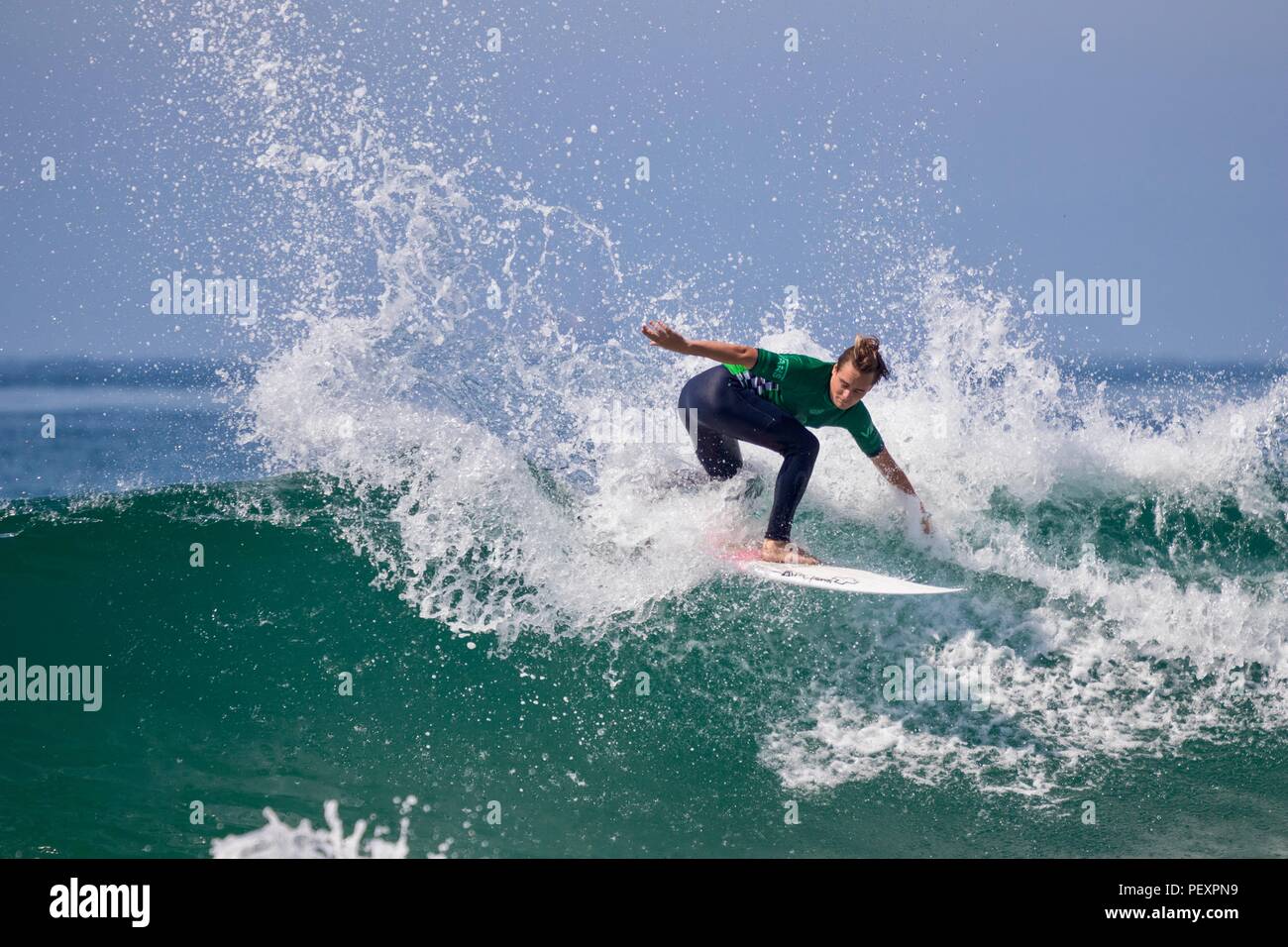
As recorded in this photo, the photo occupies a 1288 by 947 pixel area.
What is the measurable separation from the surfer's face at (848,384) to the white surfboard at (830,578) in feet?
3.39

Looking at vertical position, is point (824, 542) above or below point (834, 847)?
above

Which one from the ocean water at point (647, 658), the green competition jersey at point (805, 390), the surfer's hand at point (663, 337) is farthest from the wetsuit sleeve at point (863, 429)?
the surfer's hand at point (663, 337)

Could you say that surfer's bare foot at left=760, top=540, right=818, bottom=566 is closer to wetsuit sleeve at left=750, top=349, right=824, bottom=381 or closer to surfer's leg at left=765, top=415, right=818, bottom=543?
surfer's leg at left=765, top=415, right=818, bottom=543

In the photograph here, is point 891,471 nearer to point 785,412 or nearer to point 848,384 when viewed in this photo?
point 785,412

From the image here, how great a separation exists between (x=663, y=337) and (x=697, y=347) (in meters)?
0.23

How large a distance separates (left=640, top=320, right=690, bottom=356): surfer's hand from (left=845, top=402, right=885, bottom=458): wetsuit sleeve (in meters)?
1.36

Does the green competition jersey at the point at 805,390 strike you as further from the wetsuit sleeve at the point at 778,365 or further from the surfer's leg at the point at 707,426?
the surfer's leg at the point at 707,426

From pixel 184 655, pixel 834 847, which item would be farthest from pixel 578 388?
pixel 834 847

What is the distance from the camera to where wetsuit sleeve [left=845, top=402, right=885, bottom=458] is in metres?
6.31

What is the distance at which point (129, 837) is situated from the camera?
16.3 ft

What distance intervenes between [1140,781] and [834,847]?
188 centimetres

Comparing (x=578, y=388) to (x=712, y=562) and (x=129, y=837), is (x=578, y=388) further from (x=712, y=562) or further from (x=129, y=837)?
(x=129, y=837)

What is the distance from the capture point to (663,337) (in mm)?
→ 5434

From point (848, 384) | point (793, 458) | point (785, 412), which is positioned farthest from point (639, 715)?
point (848, 384)
